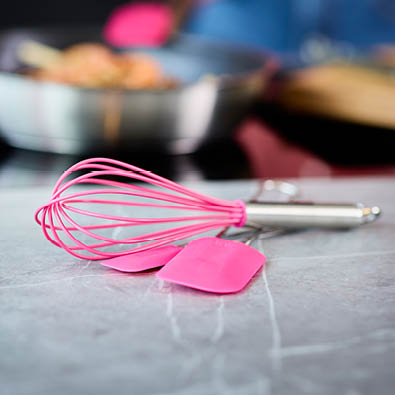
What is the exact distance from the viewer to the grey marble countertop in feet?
1.22

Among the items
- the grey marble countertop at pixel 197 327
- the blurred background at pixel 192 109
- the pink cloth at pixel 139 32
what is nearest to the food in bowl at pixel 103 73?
the blurred background at pixel 192 109

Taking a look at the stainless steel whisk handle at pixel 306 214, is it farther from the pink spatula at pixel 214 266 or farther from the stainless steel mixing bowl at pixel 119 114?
the stainless steel mixing bowl at pixel 119 114

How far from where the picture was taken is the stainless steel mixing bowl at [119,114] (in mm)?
720

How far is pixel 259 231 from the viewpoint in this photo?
61cm

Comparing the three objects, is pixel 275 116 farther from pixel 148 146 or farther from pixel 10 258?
pixel 10 258

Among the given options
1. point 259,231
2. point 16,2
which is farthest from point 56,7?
point 259,231

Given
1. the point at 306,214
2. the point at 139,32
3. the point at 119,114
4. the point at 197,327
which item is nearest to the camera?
the point at 197,327

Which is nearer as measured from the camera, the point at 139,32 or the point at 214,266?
the point at 214,266

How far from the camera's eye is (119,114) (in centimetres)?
73

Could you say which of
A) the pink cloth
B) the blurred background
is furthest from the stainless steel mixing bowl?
the pink cloth

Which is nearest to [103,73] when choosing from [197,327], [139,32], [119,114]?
[119,114]

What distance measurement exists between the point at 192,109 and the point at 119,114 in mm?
95

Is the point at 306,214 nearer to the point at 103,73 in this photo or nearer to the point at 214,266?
the point at 214,266

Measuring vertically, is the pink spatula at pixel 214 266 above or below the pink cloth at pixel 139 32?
above
